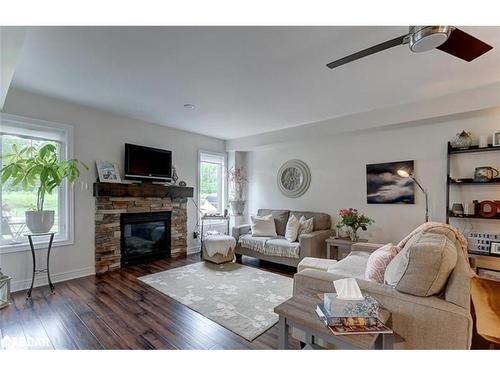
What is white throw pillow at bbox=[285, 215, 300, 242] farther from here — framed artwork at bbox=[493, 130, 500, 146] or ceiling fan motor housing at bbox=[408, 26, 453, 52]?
ceiling fan motor housing at bbox=[408, 26, 453, 52]

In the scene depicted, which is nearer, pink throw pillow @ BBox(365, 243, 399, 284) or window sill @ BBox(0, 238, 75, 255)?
pink throw pillow @ BBox(365, 243, 399, 284)

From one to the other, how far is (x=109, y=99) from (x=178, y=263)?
109 inches

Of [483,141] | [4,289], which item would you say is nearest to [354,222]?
[483,141]

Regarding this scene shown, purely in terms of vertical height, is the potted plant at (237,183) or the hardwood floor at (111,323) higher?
the potted plant at (237,183)

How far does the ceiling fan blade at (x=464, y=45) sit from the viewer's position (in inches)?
58.3

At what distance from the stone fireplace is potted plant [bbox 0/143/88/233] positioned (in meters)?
0.72

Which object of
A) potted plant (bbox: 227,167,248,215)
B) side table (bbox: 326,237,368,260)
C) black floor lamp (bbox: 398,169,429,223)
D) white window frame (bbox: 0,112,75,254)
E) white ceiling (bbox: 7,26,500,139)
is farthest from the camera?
potted plant (bbox: 227,167,248,215)

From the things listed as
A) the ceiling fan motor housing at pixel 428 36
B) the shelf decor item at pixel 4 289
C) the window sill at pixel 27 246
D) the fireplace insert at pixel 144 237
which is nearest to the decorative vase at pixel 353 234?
the ceiling fan motor housing at pixel 428 36

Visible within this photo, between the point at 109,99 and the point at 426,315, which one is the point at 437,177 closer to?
the point at 426,315

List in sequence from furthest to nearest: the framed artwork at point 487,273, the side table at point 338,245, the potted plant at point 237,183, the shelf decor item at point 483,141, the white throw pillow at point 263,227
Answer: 1. the potted plant at point 237,183
2. the white throw pillow at point 263,227
3. the side table at point 338,245
4. the shelf decor item at point 483,141
5. the framed artwork at point 487,273

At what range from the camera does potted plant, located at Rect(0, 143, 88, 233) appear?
2828mm

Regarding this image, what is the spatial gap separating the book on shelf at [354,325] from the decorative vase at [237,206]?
4216 mm

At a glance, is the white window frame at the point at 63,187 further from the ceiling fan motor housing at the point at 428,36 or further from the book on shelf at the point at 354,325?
the ceiling fan motor housing at the point at 428,36

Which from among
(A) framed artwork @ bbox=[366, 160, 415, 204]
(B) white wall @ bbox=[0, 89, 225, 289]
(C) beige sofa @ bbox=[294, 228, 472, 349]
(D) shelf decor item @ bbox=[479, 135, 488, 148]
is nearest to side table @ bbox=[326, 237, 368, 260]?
(A) framed artwork @ bbox=[366, 160, 415, 204]
